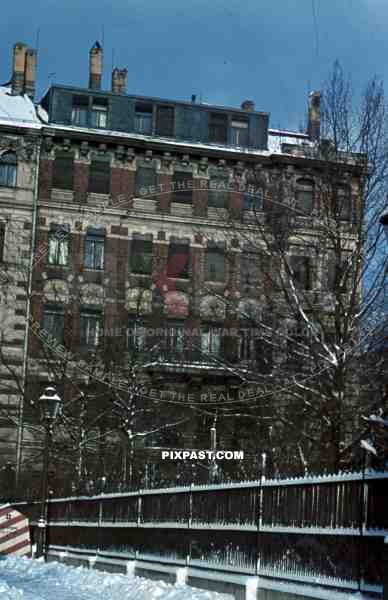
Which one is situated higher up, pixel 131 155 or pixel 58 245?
pixel 131 155

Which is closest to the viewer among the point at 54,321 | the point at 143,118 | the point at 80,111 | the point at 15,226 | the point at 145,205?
the point at 54,321

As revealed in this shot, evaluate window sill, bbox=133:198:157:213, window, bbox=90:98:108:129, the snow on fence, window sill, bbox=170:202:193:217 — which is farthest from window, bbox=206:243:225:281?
the snow on fence

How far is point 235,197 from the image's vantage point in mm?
44406

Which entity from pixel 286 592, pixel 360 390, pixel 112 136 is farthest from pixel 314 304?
Answer: pixel 112 136

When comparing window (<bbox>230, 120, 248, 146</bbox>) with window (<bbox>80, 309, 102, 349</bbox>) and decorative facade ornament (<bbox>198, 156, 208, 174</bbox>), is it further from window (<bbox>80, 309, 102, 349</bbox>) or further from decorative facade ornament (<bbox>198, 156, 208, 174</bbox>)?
window (<bbox>80, 309, 102, 349</bbox>)

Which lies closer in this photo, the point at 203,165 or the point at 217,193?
the point at 217,193

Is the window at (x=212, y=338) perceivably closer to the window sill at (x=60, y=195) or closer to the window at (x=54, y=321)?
the window at (x=54, y=321)

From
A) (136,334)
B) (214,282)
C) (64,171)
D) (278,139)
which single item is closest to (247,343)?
(136,334)

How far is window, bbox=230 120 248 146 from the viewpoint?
4812cm

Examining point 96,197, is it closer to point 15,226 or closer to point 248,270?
point 15,226

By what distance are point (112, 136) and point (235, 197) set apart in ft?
18.1

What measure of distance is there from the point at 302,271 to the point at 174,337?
1615cm

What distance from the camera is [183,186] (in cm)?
4697

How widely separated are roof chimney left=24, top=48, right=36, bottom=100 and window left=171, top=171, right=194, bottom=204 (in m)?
6.84
